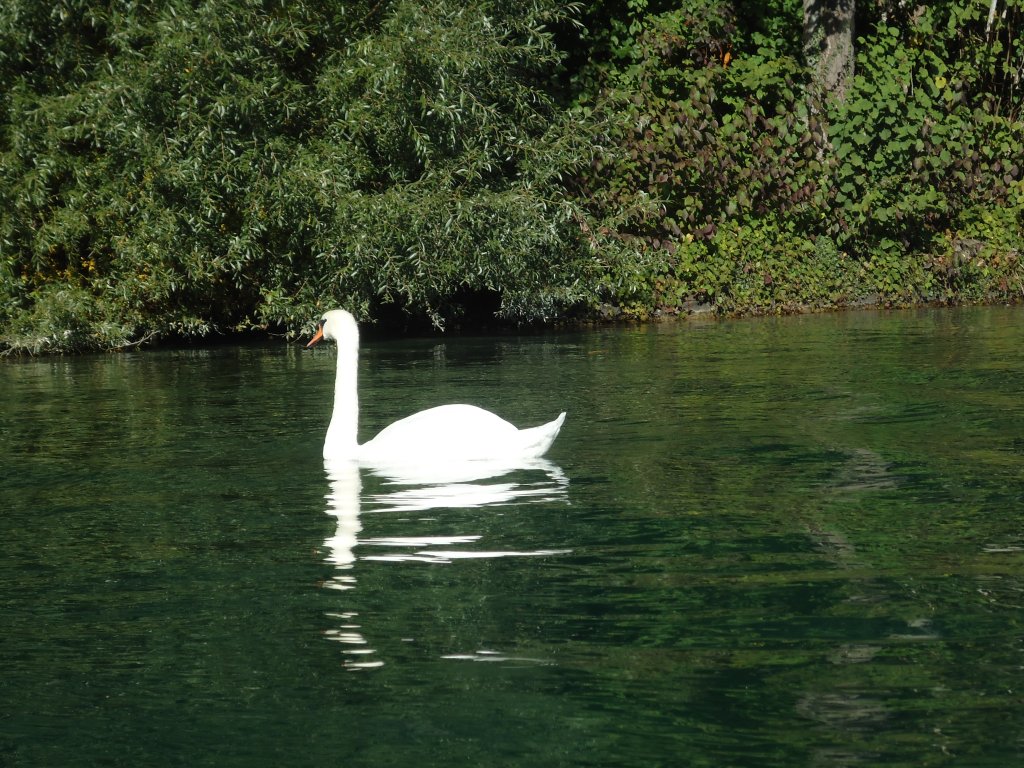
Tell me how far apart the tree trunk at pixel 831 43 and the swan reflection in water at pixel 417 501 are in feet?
54.6

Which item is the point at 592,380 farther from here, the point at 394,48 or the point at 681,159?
the point at 681,159

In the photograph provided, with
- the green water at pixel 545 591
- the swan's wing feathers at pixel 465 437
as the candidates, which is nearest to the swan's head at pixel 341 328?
the green water at pixel 545 591

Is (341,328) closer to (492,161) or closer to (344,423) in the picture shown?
(344,423)

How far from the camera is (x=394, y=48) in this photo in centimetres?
1992

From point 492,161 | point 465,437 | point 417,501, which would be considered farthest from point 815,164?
point 417,501

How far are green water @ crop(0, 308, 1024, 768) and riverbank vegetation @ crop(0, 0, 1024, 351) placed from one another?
763 centimetres

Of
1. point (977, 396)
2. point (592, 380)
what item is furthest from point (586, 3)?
point (977, 396)

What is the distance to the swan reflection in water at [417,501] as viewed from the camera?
7132 mm

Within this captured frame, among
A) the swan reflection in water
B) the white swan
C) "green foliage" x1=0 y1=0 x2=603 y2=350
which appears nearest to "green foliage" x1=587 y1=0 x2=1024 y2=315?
"green foliage" x1=0 y1=0 x2=603 y2=350

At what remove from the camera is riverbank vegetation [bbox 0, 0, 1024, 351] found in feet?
67.3

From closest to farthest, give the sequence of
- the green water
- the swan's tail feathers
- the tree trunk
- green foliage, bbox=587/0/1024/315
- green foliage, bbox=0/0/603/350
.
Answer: the green water < the swan's tail feathers < green foliage, bbox=0/0/603/350 < green foliage, bbox=587/0/1024/315 < the tree trunk

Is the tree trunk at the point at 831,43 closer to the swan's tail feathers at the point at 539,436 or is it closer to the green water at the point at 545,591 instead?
the green water at the point at 545,591

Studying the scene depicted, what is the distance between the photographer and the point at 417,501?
9297 millimetres

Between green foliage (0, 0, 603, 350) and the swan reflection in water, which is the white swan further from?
green foliage (0, 0, 603, 350)
